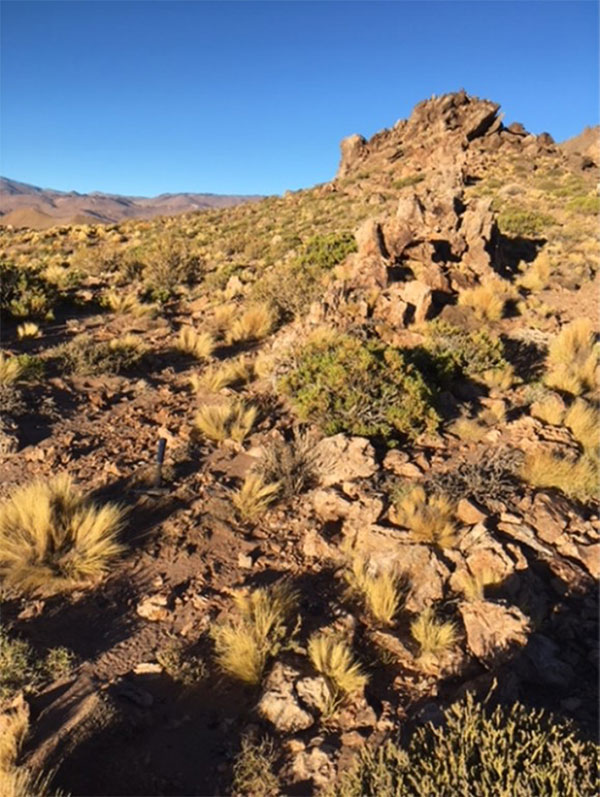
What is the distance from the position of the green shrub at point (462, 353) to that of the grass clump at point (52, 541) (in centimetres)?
537

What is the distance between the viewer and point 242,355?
943 cm

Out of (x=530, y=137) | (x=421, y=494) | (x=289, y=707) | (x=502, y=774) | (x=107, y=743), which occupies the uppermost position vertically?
(x=530, y=137)

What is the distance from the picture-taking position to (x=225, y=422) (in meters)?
6.78

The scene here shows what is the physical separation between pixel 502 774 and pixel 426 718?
747 mm

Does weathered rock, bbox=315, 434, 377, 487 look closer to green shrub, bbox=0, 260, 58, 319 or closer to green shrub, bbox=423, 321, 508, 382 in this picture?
green shrub, bbox=423, 321, 508, 382

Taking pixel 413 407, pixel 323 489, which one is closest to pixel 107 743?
pixel 323 489

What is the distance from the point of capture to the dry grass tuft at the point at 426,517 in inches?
192

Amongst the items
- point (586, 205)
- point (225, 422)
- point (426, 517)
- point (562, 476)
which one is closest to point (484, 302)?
point (562, 476)

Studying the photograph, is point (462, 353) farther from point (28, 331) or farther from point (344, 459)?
point (28, 331)

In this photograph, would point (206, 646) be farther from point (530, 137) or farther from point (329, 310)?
point (530, 137)

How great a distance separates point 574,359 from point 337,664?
7590 millimetres

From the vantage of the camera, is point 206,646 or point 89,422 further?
point 89,422

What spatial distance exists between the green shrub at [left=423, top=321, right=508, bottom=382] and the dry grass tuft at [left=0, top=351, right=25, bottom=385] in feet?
20.4

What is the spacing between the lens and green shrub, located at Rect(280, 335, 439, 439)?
663 centimetres
